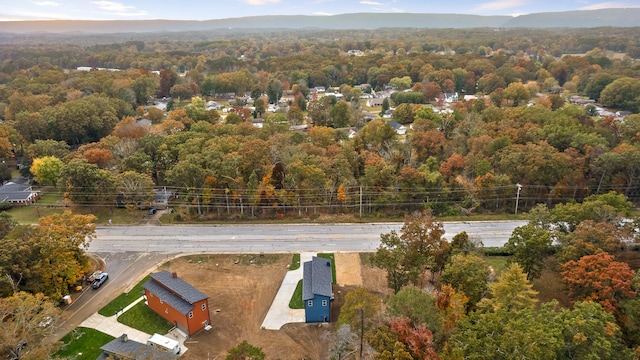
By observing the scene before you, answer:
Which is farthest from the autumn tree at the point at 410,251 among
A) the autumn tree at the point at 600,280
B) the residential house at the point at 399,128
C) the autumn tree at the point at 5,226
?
the residential house at the point at 399,128

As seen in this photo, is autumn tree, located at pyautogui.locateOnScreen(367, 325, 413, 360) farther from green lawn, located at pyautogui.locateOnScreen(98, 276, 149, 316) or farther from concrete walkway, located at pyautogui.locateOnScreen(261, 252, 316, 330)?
green lawn, located at pyautogui.locateOnScreen(98, 276, 149, 316)

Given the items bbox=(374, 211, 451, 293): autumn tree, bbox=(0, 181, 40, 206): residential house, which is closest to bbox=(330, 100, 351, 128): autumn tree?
bbox=(374, 211, 451, 293): autumn tree

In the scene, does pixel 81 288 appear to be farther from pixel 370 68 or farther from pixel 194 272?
pixel 370 68

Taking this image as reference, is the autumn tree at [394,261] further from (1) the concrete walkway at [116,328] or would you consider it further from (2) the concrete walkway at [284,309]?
(1) the concrete walkway at [116,328]

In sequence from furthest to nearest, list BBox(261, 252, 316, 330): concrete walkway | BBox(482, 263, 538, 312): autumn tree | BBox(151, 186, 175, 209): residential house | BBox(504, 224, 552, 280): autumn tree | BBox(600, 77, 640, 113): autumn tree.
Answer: BBox(600, 77, 640, 113): autumn tree < BBox(151, 186, 175, 209): residential house < BBox(261, 252, 316, 330): concrete walkway < BBox(504, 224, 552, 280): autumn tree < BBox(482, 263, 538, 312): autumn tree

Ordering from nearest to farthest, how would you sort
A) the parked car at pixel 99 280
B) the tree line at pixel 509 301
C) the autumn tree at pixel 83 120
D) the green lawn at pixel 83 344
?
the tree line at pixel 509 301, the green lawn at pixel 83 344, the parked car at pixel 99 280, the autumn tree at pixel 83 120
